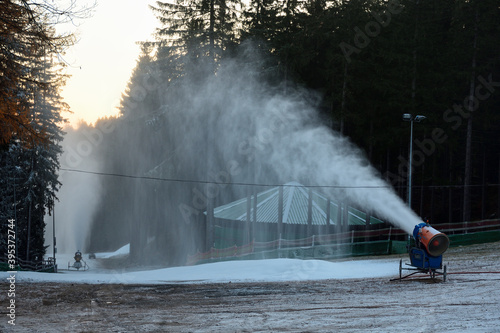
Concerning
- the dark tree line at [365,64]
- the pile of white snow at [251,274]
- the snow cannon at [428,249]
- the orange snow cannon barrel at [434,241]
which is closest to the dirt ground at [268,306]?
the snow cannon at [428,249]

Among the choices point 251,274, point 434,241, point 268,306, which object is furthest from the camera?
point 251,274

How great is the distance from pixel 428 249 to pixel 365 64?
25.7 metres

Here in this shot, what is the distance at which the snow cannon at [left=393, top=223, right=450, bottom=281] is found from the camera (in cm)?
1574

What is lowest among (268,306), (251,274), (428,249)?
(251,274)

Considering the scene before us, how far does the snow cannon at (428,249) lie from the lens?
51.6 feet

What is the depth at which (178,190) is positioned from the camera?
149 ft

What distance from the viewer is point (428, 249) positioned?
15836 mm

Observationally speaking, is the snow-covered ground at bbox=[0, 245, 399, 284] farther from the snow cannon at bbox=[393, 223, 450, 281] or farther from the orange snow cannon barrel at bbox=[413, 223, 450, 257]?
the orange snow cannon barrel at bbox=[413, 223, 450, 257]

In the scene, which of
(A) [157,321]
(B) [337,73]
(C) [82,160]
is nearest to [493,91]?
(B) [337,73]

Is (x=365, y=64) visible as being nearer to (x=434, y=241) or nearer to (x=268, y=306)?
(x=434, y=241)

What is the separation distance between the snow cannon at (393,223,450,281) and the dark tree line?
20166 mm

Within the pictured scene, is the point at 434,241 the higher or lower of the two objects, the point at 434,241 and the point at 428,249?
the higher

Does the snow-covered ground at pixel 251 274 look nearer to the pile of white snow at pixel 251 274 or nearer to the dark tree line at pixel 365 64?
the pile of white snow at pixel 251 274

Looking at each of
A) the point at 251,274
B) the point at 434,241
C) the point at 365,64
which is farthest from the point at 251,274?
the point at 365,64
